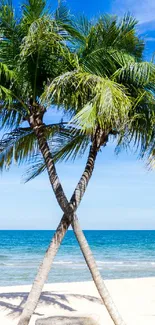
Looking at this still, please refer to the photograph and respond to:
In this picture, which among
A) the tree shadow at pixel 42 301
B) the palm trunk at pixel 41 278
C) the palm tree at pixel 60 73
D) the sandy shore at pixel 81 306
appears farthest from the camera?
the tree shadow at pixel 42 301

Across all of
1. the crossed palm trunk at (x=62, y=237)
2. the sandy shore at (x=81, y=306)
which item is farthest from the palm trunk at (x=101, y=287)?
the sandy shore at (x=81, y=306)

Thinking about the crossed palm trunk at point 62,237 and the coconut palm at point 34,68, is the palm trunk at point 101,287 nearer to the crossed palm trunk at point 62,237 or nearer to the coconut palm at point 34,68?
the crossed palm trunk at point 62,237

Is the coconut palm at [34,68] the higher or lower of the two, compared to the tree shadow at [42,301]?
higher

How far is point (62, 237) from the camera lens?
22.7 feet

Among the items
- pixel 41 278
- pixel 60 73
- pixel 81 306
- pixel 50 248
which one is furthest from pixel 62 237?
pixel 81 306

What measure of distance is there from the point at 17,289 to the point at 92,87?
8.41m

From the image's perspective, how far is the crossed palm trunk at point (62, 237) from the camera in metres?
6.65

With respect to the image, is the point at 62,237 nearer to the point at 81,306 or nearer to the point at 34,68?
the point at 34,68

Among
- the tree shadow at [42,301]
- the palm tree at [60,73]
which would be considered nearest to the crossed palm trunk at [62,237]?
the palm tree at [60,73]

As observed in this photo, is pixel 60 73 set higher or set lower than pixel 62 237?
higher

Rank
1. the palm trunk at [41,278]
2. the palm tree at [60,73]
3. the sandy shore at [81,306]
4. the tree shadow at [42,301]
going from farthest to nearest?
the tree shadow at [42,301] → the sandy shore at [81,306] → the palm tree at [60,73] → the palm trunk at [41,278]

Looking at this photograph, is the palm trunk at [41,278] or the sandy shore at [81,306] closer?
the palm trunk at [41,278]

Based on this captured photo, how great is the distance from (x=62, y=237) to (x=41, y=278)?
61cm

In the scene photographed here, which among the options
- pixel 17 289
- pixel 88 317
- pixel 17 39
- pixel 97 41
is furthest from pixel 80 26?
pixel 17 289
